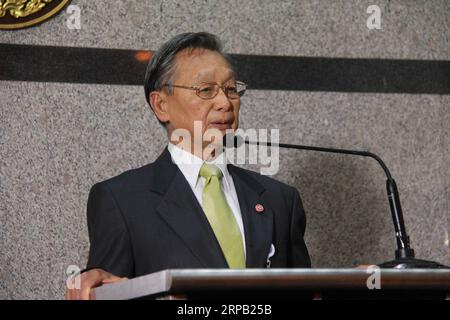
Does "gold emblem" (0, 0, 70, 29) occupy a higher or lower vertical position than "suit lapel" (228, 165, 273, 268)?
higher

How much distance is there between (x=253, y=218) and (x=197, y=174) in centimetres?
18

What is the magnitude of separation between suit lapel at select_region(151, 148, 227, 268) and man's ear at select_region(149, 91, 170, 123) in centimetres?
19

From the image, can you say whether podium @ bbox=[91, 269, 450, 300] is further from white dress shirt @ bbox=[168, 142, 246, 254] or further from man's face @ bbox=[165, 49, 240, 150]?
man's face @ bbox=[165, 49, 240, 150]

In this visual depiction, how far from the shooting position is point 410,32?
12.3 ft

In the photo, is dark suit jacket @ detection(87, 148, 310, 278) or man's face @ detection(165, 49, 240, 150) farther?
man's face @ detection(165, 49, 240, 150)

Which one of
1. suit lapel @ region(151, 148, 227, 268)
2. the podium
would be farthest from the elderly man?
the podium

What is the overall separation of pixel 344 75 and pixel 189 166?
1002 millimetres

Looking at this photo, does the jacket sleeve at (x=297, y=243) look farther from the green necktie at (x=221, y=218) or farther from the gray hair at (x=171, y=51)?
the gray hair at (x=171, y=51)

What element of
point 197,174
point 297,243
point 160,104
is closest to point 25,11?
point 160,104

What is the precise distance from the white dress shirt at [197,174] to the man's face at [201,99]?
58 mm

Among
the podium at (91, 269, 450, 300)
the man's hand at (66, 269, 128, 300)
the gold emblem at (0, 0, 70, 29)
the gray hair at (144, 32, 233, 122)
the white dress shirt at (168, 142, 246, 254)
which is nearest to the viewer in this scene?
the podium at (91, 269, 450, 300)

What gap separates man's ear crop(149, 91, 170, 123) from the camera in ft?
9.78

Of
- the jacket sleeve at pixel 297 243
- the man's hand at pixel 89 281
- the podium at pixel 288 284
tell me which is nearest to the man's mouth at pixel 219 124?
the jacket sleeve at pixel 297 243

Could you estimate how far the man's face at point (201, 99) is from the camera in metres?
2.87
